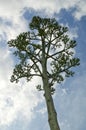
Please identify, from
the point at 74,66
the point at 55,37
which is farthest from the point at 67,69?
Result: the point at 55,37

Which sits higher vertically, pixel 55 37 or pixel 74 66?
pixel 55 37

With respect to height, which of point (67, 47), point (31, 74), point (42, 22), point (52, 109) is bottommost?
point (52, 109)

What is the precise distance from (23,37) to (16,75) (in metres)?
3.12

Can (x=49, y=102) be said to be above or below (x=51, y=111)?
above

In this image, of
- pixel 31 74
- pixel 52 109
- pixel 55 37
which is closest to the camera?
pixel 52 109

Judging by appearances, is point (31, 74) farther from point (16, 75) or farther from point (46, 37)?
point (46, 37)

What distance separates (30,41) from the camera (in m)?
22.6

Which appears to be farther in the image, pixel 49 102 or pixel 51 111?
pixel 49 102

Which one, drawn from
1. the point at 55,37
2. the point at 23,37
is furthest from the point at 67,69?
the point at 23,37

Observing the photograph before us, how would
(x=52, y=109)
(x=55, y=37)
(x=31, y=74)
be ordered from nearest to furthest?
(x=52, y=109), (x=31, y=74), (x=55, y=37)

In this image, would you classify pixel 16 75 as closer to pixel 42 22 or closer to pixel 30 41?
pixel 30 41

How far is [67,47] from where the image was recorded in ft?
74.2

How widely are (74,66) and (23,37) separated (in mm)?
4525

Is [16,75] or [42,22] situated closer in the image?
[16,75]
